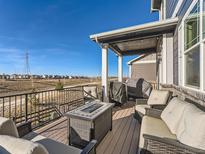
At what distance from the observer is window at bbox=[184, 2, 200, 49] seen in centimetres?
246

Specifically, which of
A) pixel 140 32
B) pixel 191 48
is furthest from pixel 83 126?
pixel 140 32

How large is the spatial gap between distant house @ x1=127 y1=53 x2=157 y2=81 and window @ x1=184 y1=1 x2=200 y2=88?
8623 mm

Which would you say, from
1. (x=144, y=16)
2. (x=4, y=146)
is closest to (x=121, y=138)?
(x=4, y=146)

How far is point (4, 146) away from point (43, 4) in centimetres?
1018

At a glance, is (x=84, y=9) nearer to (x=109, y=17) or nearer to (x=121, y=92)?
(x=109, y=17)

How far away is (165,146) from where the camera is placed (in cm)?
139

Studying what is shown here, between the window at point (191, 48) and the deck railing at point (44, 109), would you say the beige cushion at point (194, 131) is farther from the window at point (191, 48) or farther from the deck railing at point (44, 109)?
the deck railing at point (44, 109)

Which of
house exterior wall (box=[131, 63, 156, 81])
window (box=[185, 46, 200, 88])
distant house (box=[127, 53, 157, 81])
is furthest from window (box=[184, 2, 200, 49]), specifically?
house exterior wall (box=[131, 63, 156, 81])

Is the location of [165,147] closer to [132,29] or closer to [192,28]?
[192,28]

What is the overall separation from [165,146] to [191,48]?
6.92 feet

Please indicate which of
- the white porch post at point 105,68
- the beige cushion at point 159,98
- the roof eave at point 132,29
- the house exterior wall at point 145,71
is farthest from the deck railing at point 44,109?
the house exterior wall at point 145,71

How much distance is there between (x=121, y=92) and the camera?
514 cm

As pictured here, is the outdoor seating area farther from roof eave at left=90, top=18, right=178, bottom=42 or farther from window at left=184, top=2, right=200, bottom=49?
roof eave at left=90, top=18, right=178, bottom=42

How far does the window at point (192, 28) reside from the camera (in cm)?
246
